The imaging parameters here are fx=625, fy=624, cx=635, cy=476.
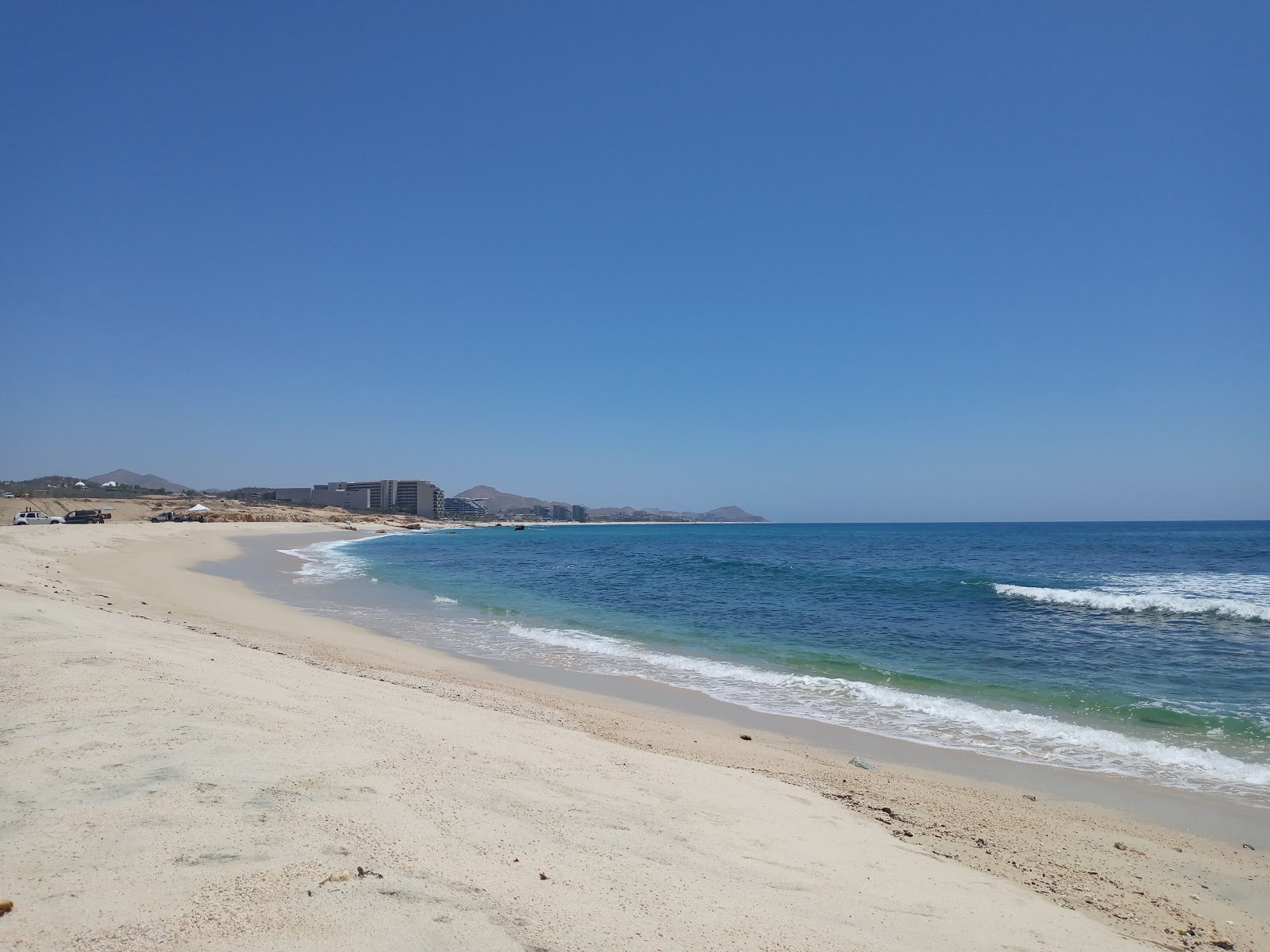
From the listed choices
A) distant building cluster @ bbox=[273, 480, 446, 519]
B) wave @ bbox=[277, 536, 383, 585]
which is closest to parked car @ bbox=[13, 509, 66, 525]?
wave @ bbox=[277, 536, 383, 585]

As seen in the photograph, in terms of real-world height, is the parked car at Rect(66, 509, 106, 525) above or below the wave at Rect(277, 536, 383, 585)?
above

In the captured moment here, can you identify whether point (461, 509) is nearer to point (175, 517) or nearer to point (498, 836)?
point (175, 517)

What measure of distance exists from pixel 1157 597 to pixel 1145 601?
144 centimetres

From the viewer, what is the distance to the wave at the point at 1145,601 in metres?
19.1

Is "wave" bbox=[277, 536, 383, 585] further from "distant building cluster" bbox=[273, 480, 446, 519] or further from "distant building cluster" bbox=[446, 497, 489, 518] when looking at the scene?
"distant building cluster" bbox=[446, 497, 489, 518]

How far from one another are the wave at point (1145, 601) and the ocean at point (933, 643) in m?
0.14

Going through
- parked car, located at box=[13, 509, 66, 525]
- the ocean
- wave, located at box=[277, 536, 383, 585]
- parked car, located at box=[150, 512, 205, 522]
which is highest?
parked car, located at box=[13, 509, 66, 525]

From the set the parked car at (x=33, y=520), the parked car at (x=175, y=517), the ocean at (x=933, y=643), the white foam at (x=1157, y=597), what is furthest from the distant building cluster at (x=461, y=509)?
the white foam at (x=1157, y=597)

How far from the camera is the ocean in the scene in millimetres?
9117

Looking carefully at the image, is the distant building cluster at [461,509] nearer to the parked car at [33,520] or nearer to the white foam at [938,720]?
the parked car at [33,520]

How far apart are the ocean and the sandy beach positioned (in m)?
2.30

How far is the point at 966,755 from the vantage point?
825cm

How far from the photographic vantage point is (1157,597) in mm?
22156

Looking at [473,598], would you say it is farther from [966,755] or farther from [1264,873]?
[1264,873]
